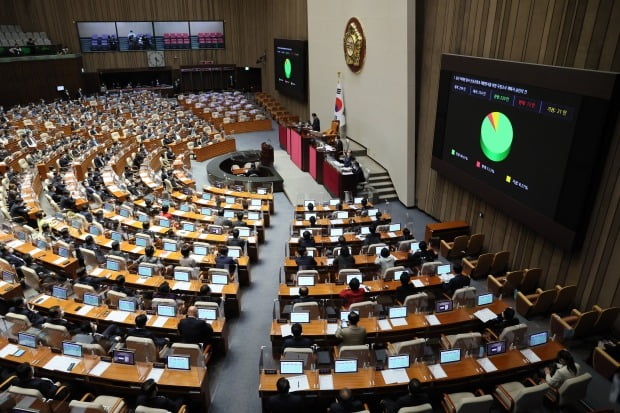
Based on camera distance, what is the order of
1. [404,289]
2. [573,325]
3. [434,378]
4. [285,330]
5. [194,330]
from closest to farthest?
[434,378] → [194,330] → [285,330] → [573,325] → [404,289]

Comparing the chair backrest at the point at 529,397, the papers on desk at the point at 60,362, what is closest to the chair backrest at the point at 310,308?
the chair backrest at the point at 529,397

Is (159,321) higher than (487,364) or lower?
lower

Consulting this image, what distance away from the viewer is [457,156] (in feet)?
42.0

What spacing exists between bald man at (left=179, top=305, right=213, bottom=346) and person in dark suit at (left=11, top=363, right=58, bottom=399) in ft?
6.56

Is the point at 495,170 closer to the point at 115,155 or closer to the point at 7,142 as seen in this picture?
the point at 115,155

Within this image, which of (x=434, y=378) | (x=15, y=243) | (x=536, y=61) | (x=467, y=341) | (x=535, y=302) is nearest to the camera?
→ (x=434, y=378)

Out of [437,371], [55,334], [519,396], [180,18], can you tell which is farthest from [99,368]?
[180,18]

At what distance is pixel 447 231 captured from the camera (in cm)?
1282

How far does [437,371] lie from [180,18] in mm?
34630

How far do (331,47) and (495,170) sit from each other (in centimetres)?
1248

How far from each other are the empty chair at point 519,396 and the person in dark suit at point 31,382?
642cm

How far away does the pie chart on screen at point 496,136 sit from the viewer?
1067 centimetres

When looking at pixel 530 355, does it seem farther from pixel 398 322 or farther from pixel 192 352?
pixel 192 352

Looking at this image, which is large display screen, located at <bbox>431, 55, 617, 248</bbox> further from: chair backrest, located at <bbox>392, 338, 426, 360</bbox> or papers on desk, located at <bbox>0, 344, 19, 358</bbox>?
papers on desk, located at <bbox>0, 344, 19, 358</bbox>
